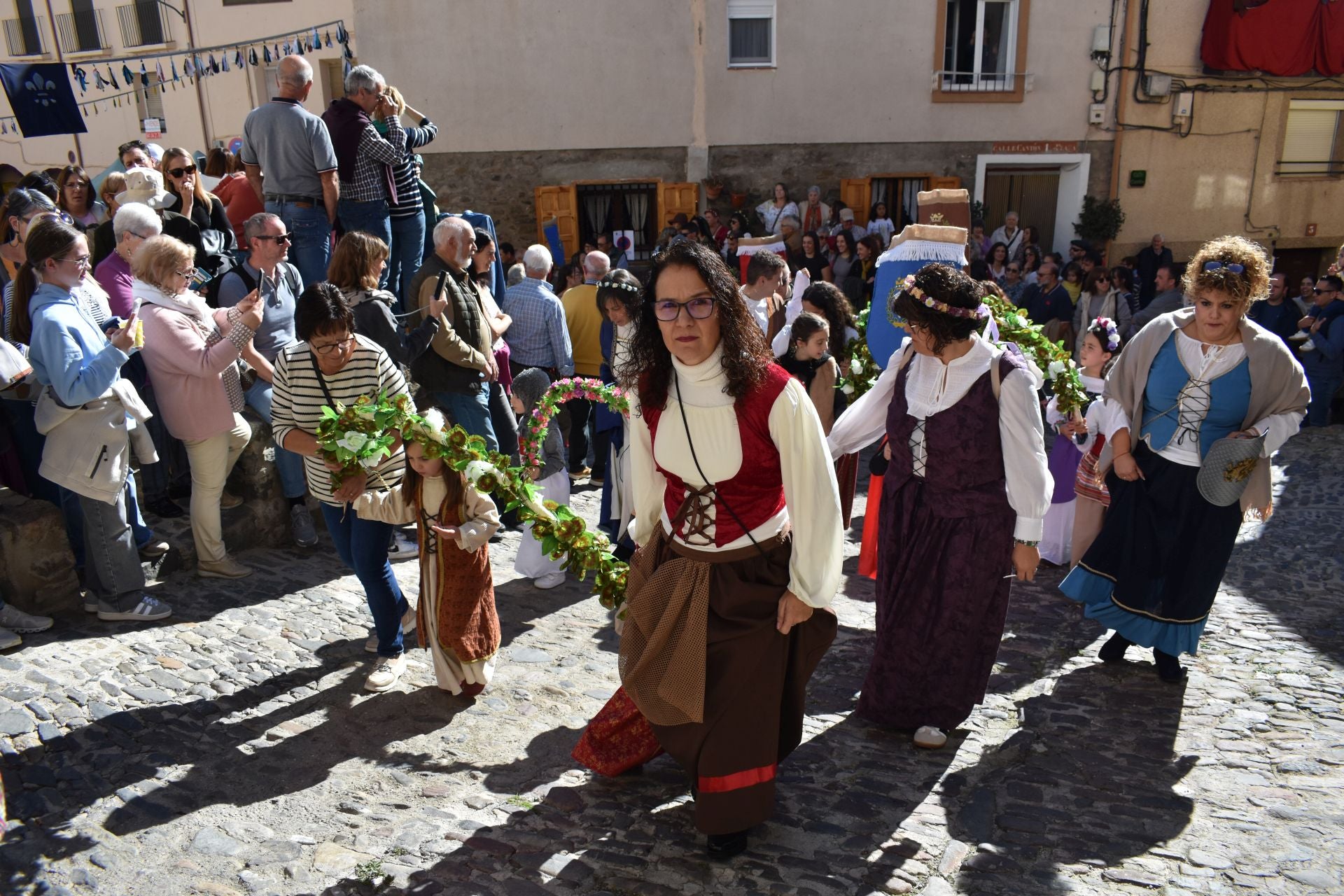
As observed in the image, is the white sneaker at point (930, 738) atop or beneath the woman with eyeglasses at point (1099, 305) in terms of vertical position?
beneath

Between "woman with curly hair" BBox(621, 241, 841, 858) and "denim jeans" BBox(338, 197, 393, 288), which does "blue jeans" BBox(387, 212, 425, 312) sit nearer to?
"denim jeans" BBox(338, 197, 393, 288)

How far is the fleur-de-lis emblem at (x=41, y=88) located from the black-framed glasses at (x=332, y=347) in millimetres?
10995

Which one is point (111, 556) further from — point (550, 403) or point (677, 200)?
point (677, 200)

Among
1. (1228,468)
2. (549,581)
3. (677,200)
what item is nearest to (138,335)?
(549,581)

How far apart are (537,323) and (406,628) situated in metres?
3.08

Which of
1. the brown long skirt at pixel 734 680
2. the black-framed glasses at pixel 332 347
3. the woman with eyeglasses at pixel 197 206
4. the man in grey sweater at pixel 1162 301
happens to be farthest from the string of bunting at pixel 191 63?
the brown long skirt at pixel 734 680

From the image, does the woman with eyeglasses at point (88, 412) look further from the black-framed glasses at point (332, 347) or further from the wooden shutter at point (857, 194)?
the wooden shutter at point (857, 194)

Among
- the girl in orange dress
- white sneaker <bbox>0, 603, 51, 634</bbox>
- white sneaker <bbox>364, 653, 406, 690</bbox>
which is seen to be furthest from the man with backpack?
the girl in orange dress

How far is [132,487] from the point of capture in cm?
555

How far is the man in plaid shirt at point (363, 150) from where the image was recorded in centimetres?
780

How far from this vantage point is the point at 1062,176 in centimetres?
1859

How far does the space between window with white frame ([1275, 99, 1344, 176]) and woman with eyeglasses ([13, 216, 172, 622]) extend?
2042cm

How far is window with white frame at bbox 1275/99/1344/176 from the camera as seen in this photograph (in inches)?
742

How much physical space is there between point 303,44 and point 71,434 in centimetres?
1410
